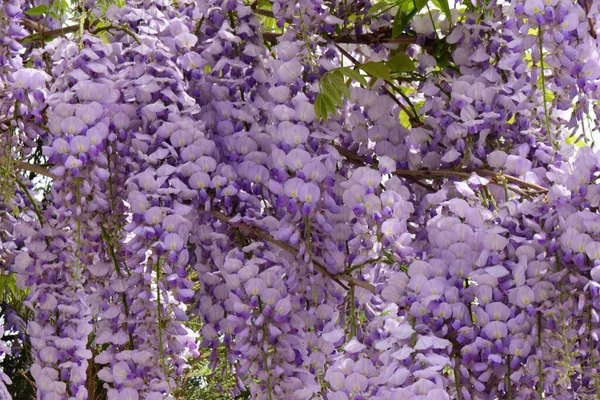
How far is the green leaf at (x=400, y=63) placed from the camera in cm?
152

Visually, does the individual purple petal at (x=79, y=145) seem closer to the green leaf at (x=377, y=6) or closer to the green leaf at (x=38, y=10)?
the green leaf at (x=38, y=10)

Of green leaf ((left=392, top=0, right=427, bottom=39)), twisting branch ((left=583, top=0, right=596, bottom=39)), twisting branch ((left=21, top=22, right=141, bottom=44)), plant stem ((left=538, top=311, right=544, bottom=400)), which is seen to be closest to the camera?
plant stem ((left=538, top=311, right=544, bottom=400))

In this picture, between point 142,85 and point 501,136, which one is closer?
point 142,85

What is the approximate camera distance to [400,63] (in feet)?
5.01

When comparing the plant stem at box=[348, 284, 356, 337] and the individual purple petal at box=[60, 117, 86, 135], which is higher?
the individual purple petal at box=[60, 117, 86, 135]

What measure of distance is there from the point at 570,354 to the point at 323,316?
415 millimetres

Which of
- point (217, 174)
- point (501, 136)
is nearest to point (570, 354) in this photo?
point (501, 136)

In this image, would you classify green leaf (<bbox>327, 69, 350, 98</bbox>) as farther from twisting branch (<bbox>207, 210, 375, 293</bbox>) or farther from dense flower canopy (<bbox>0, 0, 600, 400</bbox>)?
twisting branch (<bbox>207, 210, 375, 293</bbox>)

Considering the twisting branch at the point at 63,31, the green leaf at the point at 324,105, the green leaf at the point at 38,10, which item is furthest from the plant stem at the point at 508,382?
the green leaf at the point at 38,10

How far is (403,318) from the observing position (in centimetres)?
131

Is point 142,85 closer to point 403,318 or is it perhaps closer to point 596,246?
point 403,318

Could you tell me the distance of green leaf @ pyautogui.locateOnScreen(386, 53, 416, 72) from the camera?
5.00 ft

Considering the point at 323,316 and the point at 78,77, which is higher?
the point at 78,77

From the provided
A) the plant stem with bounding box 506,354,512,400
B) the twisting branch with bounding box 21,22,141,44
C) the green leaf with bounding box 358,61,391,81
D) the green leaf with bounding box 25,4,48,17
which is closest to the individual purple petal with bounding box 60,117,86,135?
the twisting branch with bounding box 21,22,141,44
